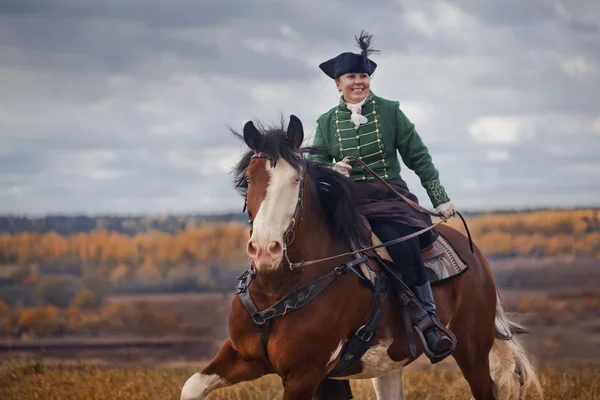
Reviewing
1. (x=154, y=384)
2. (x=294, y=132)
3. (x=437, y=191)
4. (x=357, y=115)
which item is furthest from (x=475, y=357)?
(x=154, y=384)

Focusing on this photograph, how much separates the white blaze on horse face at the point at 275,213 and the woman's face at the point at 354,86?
1.74m

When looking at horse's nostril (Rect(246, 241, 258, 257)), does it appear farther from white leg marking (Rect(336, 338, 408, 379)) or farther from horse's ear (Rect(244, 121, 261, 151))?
white leg marking (Rect(336, 338, 408, 379))

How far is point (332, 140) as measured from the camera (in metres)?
8.27

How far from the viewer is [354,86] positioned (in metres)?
8.15

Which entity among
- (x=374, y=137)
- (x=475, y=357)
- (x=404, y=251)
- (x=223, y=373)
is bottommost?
(x=475, y=357)

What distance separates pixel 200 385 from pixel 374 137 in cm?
279

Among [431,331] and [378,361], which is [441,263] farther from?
[378,361]

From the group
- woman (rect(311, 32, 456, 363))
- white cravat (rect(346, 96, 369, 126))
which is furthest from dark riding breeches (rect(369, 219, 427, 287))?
white cravat (rect(346, 96, 369, 126))

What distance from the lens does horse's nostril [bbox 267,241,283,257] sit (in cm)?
620

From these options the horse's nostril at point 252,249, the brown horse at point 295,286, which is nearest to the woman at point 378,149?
the brown horse at point 295,286

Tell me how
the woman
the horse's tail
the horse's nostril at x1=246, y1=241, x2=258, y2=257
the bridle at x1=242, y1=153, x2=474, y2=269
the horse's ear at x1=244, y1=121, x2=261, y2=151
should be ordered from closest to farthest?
1. the horse's nostril at x1=246, y1=241, x2=258, y2=257
2. the bridle at x1=242, y1=153, x2=474, y2=269
3. the horse's ear at x1=244, y1=121, x2=261, y2=151
4. the woman
5. the horse's tail

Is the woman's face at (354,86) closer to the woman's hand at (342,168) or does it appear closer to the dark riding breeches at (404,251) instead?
the woman's hand at (342,168)

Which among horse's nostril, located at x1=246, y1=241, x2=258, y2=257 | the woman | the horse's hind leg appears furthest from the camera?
the horse's hind leg

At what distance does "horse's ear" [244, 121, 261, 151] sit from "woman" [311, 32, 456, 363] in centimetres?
121
